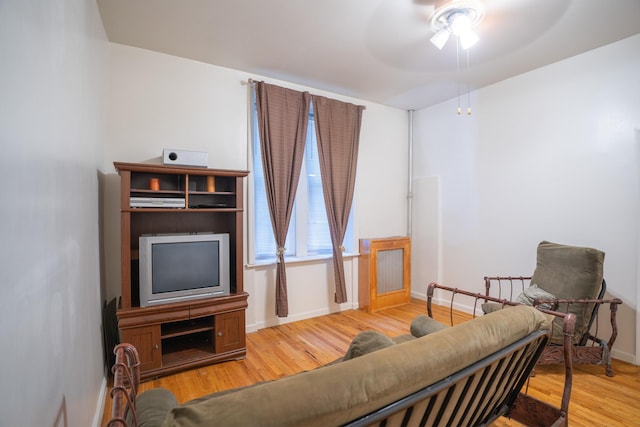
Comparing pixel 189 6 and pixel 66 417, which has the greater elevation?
pixel 189 6

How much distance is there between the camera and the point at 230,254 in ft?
9.72

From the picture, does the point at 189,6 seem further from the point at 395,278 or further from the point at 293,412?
the point at 395,278

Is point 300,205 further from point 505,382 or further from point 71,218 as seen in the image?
point 505,382

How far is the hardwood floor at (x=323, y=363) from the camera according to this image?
6.59 ft

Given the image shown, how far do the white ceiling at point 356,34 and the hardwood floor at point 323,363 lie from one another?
2.82 metres

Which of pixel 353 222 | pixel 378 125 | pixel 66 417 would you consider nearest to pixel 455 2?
pixel 378 125

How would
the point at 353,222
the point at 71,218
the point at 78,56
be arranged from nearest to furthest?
the point at 71,218 → the point at 78,56 → the point at 353,222

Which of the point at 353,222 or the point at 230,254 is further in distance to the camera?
the point at 353,222

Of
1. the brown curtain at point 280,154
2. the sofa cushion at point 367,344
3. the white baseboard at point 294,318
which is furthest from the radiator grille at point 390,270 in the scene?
the sofa cushion at point 367,344

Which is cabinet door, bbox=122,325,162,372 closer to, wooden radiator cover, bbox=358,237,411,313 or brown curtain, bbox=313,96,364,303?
brown curtain, bbox=313,96,364,303

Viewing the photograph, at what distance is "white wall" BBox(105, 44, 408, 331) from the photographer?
2693 mm

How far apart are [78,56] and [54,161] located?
0.80 m

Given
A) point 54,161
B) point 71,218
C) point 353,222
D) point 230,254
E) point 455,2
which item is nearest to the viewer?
point 54,161

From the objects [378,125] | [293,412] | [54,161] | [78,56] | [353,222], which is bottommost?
[293,412]
